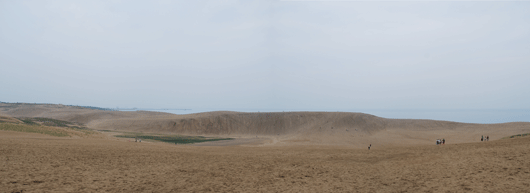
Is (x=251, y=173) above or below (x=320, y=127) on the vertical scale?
below

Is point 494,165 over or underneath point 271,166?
over

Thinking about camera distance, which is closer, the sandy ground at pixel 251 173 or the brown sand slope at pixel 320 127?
the sandy ground at pixel 251 173

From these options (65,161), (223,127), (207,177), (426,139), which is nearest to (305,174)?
(207,177)

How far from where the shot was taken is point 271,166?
1722cm

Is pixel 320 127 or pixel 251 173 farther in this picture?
pixel 320 127

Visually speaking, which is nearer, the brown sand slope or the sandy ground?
the sandy ground

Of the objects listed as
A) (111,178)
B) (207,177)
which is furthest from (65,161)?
(207,177)

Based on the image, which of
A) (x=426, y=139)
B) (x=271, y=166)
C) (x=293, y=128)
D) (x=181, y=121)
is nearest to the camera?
(x=271, y=166)

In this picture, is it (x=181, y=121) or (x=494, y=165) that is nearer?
(x=494, y=165)

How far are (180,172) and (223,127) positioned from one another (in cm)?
5673

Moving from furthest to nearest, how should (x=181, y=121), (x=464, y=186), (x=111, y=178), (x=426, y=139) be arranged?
(x=181, y=121), (x=426, y=139), (x=111, y=178), (x=464, y=186)

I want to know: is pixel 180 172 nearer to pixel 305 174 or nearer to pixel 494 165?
pixel 305 174

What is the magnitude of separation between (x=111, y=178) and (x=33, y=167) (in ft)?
14.3

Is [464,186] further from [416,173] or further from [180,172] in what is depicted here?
[180,172]
